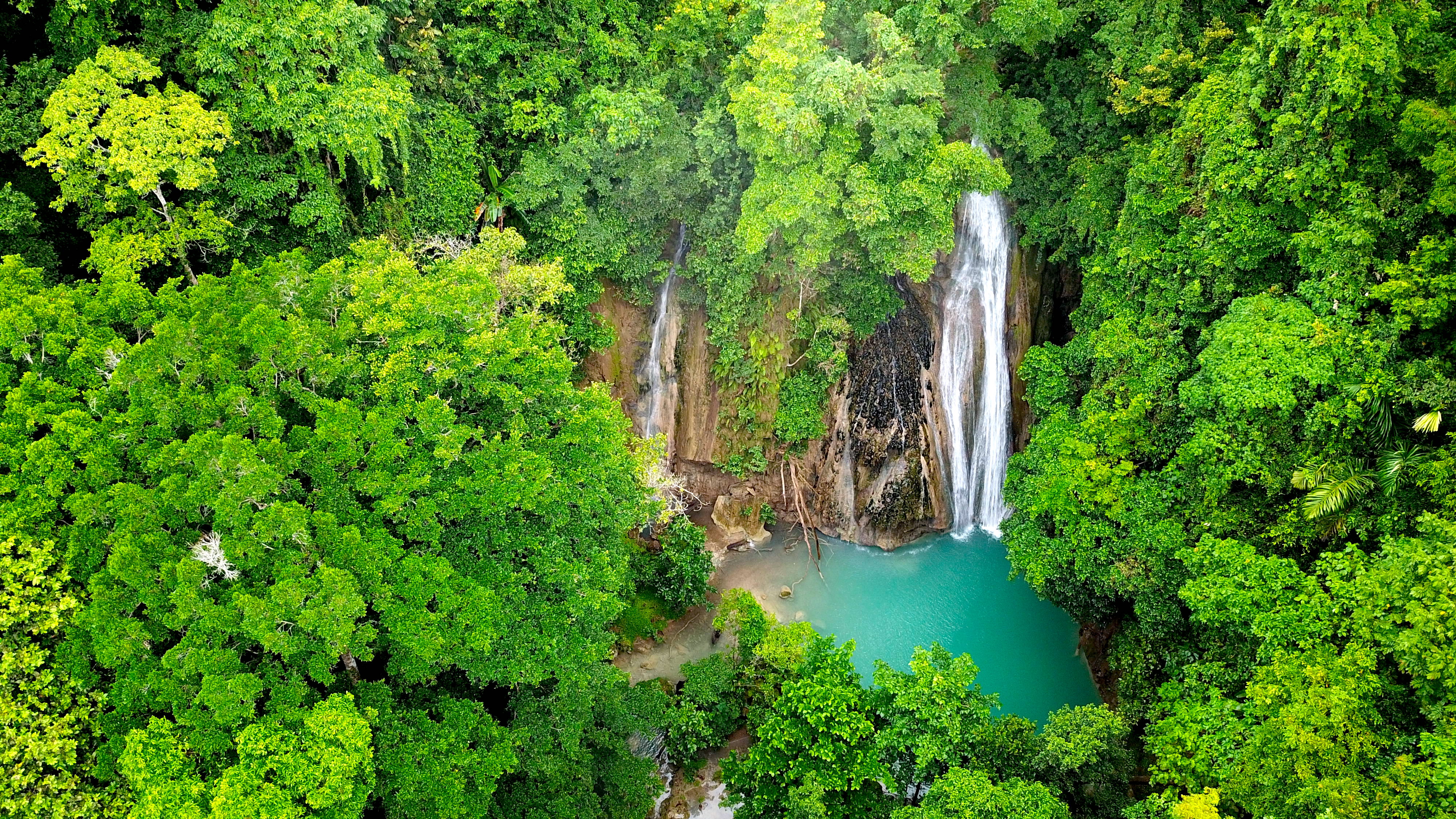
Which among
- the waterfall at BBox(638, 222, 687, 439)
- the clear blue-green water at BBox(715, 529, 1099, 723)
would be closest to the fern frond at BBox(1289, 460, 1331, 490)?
the clear blue-green water at BBox(715, 529, 1099, 723)

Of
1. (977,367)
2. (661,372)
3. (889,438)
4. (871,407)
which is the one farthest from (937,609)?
(661,372)

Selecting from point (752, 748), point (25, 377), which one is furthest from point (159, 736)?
point (752, 748)

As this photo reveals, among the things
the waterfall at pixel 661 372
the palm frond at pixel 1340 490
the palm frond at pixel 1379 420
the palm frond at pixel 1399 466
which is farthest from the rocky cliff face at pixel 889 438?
the palm frond at pixel 1399 466

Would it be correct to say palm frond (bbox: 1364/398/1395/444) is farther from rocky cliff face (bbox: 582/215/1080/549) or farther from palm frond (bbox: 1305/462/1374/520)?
rocky cliff face (bbox: 582/215/1080/549)

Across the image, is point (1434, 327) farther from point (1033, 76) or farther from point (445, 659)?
point (445, 659)

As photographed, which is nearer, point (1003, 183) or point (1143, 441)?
point (1143, 441)
